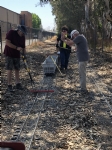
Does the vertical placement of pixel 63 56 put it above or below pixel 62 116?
above

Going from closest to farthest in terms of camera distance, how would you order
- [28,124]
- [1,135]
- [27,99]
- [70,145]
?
[70,145]
[1,135]
[28,124]
[27,99]

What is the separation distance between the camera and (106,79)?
455 inches

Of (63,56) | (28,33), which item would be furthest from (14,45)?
(28,33)

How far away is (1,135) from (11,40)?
3866 millimetres

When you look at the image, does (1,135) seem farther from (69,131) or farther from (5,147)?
(5,147)

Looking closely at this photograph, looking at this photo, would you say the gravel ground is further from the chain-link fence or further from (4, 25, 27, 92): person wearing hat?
the chain-link fence

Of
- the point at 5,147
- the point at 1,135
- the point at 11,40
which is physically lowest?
the point at 1,135

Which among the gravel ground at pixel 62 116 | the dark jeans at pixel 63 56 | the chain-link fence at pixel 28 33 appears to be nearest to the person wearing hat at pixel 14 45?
the gravel ground at pixel 62 116

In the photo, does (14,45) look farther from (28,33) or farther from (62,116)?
(28,33)

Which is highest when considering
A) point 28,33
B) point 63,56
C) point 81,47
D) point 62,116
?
point 28,33

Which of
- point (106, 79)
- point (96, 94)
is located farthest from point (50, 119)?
point (106, 79)

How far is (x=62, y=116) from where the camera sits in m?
6.62

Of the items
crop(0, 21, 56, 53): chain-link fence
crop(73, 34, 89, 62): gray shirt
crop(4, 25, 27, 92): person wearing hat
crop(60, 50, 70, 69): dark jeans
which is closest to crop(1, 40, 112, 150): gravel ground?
crop(4, 25, 27, 92): person wearing hat

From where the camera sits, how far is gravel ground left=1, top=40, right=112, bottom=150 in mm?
5203
